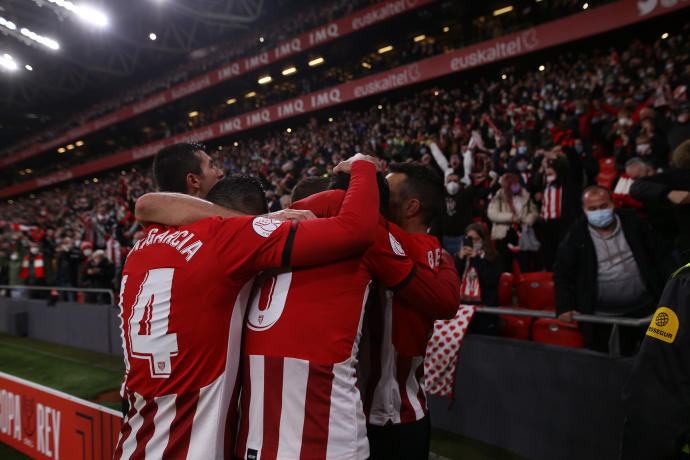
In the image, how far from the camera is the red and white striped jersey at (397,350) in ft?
5.05

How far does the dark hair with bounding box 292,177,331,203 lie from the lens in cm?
178

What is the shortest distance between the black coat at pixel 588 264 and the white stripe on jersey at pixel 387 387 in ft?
7.47

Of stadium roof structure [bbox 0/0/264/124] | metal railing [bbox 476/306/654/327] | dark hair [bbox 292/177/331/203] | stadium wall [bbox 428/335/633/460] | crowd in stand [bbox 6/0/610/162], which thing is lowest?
stadium wall [bbox 428/335/633/460]

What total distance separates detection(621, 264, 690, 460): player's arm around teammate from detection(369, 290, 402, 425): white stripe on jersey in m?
0.75

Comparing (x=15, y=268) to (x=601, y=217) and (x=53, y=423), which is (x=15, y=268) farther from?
(x=601, y=217)

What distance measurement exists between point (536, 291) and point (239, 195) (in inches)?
153

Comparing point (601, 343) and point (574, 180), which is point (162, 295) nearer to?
point (601, 343)

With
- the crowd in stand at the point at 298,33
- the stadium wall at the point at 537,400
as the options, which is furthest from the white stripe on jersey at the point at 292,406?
the crowd in stand at the point at 298,33

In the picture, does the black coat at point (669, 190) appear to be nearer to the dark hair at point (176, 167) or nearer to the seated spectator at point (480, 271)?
the seated spectator at point (480, 271)

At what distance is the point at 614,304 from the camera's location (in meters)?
3.26

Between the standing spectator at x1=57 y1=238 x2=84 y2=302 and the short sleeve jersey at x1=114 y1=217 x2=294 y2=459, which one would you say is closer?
the short sleeve jersey at x1=114 y1=217 x2=294 y2=459

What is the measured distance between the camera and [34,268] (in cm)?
1106

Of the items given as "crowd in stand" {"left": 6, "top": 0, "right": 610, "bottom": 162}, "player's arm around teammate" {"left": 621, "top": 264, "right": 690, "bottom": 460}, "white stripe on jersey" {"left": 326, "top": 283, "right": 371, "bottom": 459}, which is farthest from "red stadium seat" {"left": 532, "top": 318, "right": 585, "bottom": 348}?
"crowd in stand" {"left": 6, "top": 0, "right": 610, "bottom": 162}

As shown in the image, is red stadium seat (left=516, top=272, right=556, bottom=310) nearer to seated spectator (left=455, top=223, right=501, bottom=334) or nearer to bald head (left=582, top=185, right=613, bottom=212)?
seated spectator (left=455, top=223, right=501, bottom=334)
